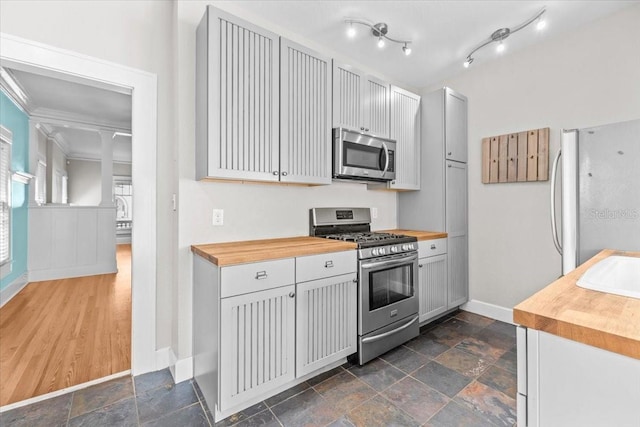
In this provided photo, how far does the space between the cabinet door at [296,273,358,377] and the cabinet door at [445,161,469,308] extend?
4.72 feet

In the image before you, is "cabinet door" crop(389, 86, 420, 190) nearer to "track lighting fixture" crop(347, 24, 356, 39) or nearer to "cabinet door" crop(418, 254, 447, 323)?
"track lighting fixture" crop(347, 24, 356, 39)

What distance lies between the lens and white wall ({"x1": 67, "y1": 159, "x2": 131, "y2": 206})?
771cm

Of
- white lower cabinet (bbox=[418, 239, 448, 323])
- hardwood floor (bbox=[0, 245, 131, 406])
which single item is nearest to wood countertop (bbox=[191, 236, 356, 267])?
white lower cabinet (bbox=[418, 239, 448, 323])

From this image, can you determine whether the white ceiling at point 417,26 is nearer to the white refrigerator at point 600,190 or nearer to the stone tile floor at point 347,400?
the white refrigerator at point 600,190

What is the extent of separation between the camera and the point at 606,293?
89 centimetres

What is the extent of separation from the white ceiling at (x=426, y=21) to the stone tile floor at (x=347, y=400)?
270 cm

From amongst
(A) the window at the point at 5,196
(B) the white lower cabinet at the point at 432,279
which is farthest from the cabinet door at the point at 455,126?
(A) the window at the point at 5,196

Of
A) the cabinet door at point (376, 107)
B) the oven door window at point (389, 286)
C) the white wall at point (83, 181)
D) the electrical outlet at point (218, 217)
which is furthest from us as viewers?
the white wall at point (83, 181)

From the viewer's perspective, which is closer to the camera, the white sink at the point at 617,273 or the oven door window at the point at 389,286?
the white sink at the point at 617,273

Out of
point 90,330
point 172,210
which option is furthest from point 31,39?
point 90,330

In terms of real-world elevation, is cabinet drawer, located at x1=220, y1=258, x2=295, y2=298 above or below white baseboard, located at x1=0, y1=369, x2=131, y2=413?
above

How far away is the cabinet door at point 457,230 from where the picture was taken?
3023 mm

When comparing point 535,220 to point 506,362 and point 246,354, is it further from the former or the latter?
point 246,354

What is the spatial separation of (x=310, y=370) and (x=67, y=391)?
1.56m
